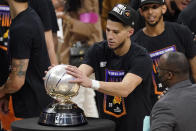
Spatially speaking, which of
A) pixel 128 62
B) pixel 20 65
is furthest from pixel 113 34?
pixel 20 65

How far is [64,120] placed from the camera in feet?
14.5

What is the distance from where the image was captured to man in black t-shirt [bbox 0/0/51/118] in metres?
5.43

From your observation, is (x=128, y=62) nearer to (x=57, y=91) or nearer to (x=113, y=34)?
(x=113, y=34)

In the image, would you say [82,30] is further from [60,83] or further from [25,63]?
[60,83]

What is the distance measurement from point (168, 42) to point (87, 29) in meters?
2.07

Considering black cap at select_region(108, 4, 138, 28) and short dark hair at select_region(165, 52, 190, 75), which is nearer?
short dark hair at select_region(165, 52, 190, 75)

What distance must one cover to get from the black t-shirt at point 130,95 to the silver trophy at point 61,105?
2.54ft

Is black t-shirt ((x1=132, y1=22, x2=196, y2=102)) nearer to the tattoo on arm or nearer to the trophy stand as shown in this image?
the tattoo on arm

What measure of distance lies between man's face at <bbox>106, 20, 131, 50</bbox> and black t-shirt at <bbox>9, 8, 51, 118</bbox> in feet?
2.40

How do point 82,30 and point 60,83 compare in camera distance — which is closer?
point 60,83

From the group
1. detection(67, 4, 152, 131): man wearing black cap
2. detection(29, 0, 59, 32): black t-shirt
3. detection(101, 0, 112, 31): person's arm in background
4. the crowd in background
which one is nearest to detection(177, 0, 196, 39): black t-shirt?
the crowd in background

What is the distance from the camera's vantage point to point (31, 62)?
561 centimetres

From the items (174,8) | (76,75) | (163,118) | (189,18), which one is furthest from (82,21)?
(163,118)

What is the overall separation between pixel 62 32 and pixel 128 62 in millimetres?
3719
